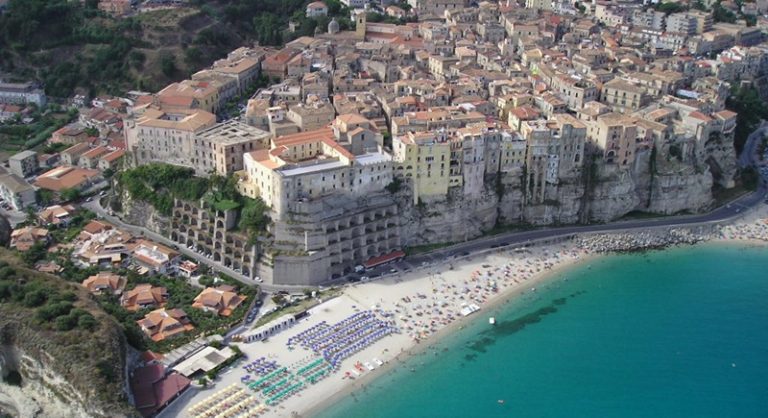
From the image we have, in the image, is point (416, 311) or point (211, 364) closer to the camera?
point (211, 364)

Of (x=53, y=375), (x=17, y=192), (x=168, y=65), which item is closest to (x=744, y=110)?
(x=168, y=65)

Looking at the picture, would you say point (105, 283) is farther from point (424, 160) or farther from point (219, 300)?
point (424, 160)

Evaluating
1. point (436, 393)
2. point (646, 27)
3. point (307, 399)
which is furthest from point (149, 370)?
point (646, 27)

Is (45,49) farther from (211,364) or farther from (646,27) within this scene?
(646,27)

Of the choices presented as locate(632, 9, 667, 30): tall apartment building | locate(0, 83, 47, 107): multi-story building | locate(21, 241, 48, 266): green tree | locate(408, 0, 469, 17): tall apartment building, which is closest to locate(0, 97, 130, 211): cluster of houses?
locate(0, 83, 47, 107): multi-story building

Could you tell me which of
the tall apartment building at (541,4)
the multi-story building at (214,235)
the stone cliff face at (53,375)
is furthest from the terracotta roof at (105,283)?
the tall apartment building at (541,4)

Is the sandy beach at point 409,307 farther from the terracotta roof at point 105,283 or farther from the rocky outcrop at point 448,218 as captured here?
the terracotta roof at point 105,283
